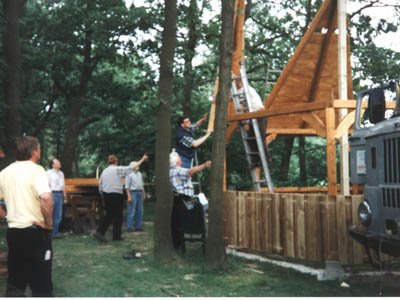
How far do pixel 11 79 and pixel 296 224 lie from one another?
40.8 ft

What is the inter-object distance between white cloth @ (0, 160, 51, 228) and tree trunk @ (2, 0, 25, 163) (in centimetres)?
1275

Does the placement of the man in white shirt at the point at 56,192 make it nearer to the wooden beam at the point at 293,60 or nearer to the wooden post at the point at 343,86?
the wooden beam at the point at 293,60

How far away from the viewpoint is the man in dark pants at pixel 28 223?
18.6ft

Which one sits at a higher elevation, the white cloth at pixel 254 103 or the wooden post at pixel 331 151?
A: the white cloth at pixel 254 103

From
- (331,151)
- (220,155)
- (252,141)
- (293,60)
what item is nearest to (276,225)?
(331,151)

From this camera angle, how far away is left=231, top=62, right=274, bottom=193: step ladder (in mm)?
11281

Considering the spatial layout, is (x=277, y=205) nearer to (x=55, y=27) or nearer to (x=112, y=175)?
(x=112, y=175)

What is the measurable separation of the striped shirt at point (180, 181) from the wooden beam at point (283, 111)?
1823 millimetres

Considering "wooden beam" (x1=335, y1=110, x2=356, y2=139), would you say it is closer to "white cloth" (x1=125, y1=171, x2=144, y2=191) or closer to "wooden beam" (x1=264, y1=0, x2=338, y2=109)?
"wooden beam" (x1=264, y1=0, x2=338, y2=109)

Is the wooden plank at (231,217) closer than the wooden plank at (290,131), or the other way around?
the wooden plank at (231,217)

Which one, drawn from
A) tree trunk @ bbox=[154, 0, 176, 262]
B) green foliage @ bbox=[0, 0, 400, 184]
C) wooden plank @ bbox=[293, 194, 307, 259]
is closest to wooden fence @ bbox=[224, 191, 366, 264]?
wooden plank @ bbox=[293, 194, 307, 259]

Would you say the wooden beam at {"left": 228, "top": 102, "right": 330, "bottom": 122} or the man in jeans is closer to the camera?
the wooden beam at {"left": 228, "top": 102, "right": 330, "bottom": 122}

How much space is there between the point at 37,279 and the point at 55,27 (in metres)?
18.2

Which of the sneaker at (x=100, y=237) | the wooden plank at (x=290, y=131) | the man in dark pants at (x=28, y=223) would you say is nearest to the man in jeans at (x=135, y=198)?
the sneaker at (x=100, y=237)
